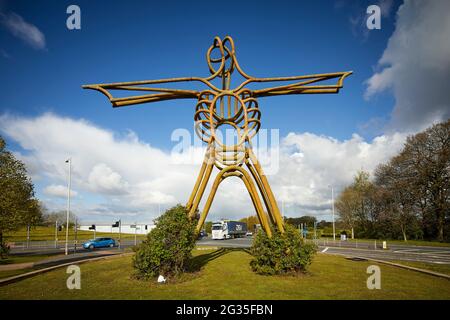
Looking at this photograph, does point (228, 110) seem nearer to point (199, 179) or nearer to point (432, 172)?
point (199, 179)

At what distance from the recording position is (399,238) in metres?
41.5

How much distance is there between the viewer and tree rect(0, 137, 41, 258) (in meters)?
19.2

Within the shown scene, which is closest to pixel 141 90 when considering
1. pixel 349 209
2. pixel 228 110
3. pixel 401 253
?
pixel 228 110

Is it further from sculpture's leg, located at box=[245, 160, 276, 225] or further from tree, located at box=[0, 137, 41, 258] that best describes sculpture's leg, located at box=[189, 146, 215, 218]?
tree, located at box=[0, 137, 41, 258]

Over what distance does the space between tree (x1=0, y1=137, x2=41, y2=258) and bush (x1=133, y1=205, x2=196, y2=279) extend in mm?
12307

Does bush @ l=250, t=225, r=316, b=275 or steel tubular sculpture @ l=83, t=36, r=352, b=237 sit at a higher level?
steel tubular sculpture @ l=83, t=36, r=352, b=237

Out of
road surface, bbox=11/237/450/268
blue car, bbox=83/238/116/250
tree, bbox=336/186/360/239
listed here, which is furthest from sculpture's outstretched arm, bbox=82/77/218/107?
tree, bbox=336/186/360/239

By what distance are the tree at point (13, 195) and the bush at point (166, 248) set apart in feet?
40.4

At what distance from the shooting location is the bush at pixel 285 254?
11.3m

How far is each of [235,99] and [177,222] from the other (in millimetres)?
6667

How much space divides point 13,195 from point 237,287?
1876cm
